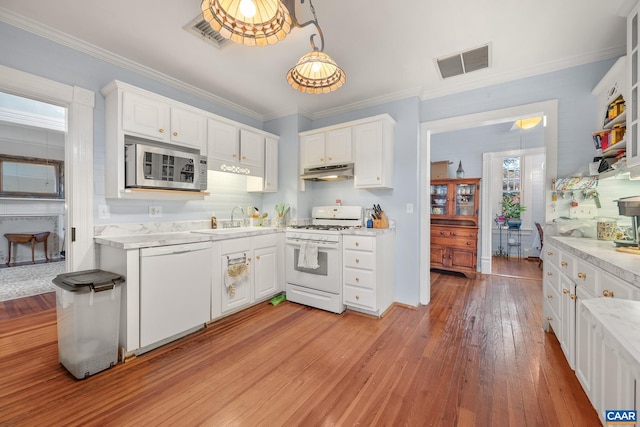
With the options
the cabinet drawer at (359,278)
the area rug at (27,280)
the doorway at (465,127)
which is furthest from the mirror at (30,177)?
the doorway at (465,127)

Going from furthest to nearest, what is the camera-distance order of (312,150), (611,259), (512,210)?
(512,210), (312,150), (611,259)

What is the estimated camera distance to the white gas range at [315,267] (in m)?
3.12

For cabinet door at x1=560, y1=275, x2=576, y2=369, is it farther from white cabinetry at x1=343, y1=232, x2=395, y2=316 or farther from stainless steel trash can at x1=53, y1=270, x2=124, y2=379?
stainless steel trash can at x1=53, y1=270, x2=124, y2=379

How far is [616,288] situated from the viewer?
4.32 ft

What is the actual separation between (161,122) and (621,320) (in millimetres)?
3340

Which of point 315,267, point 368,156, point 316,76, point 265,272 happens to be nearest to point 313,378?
point 315,267

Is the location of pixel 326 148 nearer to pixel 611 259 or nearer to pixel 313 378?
pixel 313 378

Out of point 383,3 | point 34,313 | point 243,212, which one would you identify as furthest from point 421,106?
point 34,313

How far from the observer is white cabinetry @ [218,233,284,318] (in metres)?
2.87

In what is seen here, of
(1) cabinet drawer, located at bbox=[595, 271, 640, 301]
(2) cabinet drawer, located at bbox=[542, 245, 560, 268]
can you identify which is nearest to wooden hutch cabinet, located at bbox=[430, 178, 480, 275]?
(2) cabinet drawer, located at bbox=[542, 245, 560, 268]

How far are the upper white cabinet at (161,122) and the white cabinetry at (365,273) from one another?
2.08m

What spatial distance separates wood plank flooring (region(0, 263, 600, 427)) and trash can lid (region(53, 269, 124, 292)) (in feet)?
2.13

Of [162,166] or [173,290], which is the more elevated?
[162,166]

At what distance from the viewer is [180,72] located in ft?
9.70
